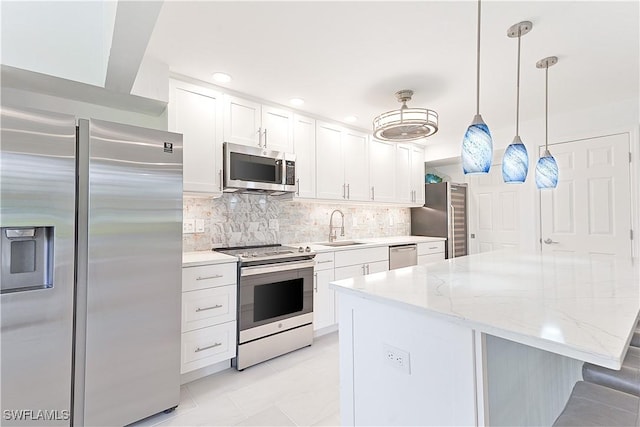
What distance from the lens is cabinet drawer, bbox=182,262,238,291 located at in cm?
211

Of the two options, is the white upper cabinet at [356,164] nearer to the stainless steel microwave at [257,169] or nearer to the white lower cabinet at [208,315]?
the stainless steel microwave at [257,169]

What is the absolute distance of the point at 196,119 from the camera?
2457mm

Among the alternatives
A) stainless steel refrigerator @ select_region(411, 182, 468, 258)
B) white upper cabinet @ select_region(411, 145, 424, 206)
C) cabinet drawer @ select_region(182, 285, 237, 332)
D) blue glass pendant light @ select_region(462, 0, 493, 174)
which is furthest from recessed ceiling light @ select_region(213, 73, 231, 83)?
stainless steel refrigerator @ select_region(411, 182, 468, 258)

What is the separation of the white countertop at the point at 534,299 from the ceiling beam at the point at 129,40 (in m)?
1.51

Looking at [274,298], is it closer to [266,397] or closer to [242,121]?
[266,397]

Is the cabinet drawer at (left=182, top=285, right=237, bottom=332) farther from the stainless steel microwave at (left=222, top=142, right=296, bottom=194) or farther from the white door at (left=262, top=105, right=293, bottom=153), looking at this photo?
the white door at (left=262, top=105, right=293, bottom=153)

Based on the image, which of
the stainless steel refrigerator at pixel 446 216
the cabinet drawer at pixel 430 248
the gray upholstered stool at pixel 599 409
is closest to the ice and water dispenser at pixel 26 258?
the gray upholstered stool at pixel 599 409

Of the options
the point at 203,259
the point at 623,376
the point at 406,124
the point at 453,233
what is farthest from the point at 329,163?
the point at 623,376

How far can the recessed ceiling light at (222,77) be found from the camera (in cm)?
239

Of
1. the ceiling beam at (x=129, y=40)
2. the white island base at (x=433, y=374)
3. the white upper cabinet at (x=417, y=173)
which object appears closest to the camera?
the white island base at (x=433, y=374)

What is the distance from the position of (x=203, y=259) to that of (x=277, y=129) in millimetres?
1476

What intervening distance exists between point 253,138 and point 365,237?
2.13 meters

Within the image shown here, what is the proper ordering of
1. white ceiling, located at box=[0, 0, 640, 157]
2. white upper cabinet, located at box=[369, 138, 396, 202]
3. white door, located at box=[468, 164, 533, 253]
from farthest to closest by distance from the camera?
white door, located at box=[468, 164, 533, 253] → white upper cabinet, located at box=[369, 138, 396, 202] → white ceiling, located at box=[0, 0, 640, 157]

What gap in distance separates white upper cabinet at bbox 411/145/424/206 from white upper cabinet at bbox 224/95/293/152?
2143 mm
